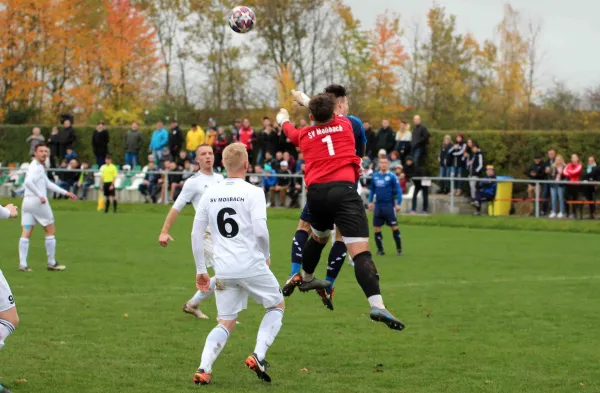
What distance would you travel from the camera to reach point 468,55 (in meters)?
52.1

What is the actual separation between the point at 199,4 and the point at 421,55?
11.6 m

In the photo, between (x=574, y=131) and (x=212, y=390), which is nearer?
(x=212, y=390)

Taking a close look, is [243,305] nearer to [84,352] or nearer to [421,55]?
[84,352]

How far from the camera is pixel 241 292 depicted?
8.73 m

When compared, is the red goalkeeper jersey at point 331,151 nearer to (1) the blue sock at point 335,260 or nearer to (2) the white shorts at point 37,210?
(1) the blue sock at point 335,260

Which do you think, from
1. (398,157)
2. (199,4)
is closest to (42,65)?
(199,4)

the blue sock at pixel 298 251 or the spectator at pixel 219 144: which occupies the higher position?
the spectator at pixel 219 144

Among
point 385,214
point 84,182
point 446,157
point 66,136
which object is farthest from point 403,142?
point 66,136

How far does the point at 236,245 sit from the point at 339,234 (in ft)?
6.55

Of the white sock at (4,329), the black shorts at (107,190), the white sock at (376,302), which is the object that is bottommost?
the white sock at (4,329)

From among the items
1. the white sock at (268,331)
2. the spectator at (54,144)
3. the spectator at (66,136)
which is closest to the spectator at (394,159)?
the spectator at (66,136)

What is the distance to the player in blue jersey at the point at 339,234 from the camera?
9.60 meters

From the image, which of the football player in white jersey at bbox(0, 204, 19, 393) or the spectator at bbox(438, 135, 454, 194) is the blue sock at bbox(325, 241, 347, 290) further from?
the spectator at bbox(438, 135, 454, 194)

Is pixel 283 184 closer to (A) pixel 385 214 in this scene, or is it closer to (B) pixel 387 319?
(A) pixel 385 214
